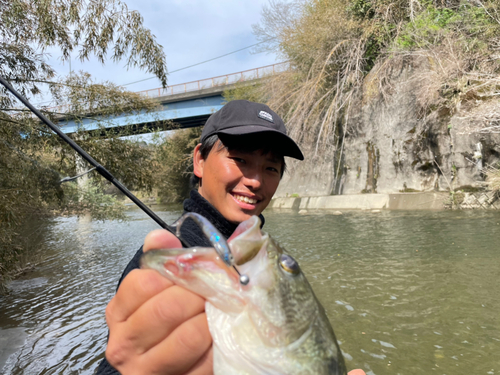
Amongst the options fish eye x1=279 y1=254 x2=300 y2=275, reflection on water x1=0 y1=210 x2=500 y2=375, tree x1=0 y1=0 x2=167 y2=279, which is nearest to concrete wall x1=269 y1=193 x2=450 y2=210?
reflection on water x1=0 y1=210 x2=500 y2=375

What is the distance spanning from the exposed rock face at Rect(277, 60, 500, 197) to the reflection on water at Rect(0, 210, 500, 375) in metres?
2.93

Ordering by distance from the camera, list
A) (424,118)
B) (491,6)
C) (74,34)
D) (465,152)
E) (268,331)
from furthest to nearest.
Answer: (424,118)
(465,152)
(491,6)
(74,34)
(268,331)

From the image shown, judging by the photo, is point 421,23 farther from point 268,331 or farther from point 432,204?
point 268,331

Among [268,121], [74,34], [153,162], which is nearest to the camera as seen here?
[268,121]

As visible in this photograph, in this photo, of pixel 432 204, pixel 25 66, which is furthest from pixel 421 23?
pixel 25 66

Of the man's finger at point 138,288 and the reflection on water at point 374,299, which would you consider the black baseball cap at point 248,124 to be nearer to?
the man's finger at point 138,288

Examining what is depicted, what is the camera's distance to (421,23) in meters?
13.3

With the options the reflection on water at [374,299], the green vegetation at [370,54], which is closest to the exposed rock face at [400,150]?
the green vegetation at [370,54]

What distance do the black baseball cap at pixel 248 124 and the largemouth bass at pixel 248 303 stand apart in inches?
45.9

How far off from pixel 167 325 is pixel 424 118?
50.8 ft

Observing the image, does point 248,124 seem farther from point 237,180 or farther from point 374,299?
point 374,299

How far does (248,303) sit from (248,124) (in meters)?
1.39

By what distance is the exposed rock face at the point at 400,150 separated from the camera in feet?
40.8

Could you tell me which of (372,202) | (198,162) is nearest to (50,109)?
(198,162)
